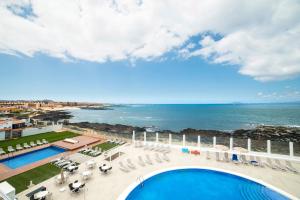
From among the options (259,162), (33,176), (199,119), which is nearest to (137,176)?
(33,176)

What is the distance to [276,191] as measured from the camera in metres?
8.39

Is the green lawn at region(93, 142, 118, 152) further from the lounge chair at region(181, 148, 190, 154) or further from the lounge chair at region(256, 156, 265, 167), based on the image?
the lounge chair at region(256, 156, 265, 167)

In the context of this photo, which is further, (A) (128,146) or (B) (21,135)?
(B) (21,135)

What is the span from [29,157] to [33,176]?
552 centimetres

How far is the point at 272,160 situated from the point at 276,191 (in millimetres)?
4381

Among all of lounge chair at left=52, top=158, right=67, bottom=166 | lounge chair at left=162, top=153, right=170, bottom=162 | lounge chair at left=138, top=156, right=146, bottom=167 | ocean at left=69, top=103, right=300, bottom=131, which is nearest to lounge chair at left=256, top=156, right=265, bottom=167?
lounge chair at left=162, top=153, right=170, bottom=162

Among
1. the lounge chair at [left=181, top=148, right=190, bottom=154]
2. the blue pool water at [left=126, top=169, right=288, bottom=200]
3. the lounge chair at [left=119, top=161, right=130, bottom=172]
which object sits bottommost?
the blue pool water at [left=126, top=169, right=288, bottom=200]

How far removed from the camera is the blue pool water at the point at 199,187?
27.6 ft

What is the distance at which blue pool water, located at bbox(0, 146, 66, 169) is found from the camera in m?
12.9

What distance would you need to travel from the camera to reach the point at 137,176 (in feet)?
32.8

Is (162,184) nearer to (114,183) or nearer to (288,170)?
(114,183)

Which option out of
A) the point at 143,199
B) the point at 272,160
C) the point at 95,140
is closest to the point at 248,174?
the point at 272,160

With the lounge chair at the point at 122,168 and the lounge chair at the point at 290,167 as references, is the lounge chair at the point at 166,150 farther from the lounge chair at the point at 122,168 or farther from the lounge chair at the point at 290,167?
the lounge chair at the point at 290,167

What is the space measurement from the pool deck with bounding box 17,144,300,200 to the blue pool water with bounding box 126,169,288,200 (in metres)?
0.59
